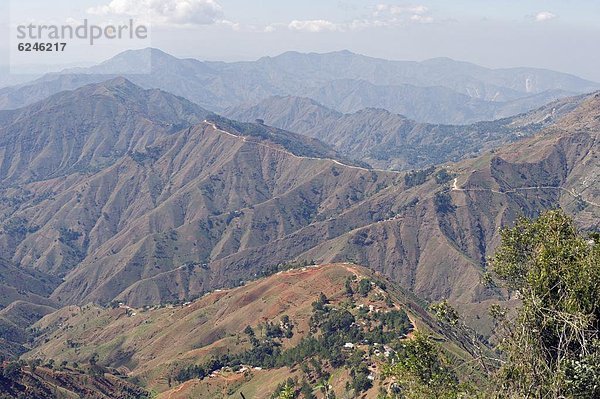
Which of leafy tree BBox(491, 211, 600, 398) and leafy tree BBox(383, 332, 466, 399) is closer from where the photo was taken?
Result: leafy tree BBox(491, 211, 600, 398)

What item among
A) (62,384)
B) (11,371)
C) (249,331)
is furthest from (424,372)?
(249,331)

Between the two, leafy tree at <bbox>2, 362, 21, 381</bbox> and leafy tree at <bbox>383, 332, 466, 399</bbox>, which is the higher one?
leafy tree at <bbox>383, 332, 466, 399</bbox>

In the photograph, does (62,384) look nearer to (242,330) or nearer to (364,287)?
(242,330)

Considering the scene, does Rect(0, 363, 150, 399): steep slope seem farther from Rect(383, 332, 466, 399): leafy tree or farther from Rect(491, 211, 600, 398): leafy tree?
Rect(491, 211, 600, 398): leafy tree

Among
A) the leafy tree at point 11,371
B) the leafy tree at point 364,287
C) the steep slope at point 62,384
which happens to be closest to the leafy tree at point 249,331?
the steep slope at point 62,384

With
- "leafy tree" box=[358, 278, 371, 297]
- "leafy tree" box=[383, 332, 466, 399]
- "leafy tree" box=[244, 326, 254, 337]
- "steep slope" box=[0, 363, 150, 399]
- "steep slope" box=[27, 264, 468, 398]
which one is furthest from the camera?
"leafy tree" box=[244, 326, 254, 337]

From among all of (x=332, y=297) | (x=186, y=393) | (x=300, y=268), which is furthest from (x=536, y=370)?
(x=300, y=268)

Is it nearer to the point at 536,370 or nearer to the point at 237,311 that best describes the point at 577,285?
the point at 536,370

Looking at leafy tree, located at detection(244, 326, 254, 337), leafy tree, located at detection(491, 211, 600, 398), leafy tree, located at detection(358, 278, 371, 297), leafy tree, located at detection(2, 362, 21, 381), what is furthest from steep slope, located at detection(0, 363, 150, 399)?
leafy tree, located at detection(491, 211, 600, 398)
